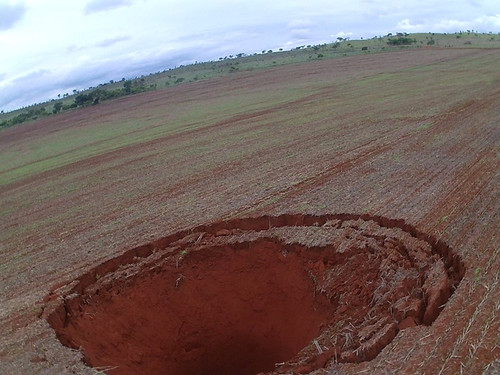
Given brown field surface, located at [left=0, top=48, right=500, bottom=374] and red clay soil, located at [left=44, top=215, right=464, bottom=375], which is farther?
red clay soil, located at [left=44, top=215, right=464, bottom=375]

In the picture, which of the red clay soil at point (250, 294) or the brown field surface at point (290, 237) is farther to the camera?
the red clay soil at point (250, 294)

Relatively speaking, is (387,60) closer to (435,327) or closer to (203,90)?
(203,90)

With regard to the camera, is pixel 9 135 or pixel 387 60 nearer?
pixel 9 135

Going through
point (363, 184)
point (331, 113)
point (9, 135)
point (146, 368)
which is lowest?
point (146, 368)

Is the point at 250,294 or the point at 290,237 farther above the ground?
the point at 290,237

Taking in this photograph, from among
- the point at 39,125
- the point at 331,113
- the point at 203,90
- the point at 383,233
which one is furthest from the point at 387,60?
the point at 383,233
